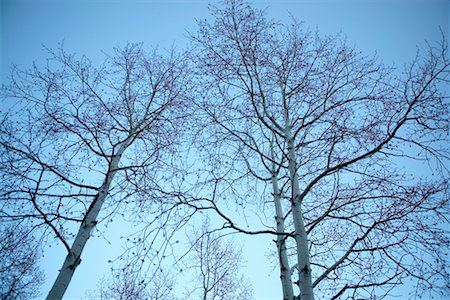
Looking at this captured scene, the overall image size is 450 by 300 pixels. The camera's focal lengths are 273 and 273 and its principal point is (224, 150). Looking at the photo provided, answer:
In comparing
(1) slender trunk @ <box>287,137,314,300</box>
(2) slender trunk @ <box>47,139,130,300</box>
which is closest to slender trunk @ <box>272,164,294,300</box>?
(1) slender trunk @ <box>287,137,314,300</box>

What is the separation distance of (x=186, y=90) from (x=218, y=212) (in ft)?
11.1

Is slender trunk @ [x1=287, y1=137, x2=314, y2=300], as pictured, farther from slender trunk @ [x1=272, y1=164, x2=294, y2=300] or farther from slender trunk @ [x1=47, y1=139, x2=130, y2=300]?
slender trunk @ [x1=47, y1=139, x2=130, y2=300]

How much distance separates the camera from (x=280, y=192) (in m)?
5.32

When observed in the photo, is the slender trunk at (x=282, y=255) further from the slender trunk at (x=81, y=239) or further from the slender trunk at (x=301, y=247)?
the slender trunk at (x=81, y=239)

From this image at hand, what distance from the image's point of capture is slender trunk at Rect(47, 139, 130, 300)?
368 cm

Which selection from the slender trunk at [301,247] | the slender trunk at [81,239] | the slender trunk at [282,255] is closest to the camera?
the slender trunk at [301,247]

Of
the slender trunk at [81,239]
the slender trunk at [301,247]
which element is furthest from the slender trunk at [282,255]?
the slender trunk at [81,239]

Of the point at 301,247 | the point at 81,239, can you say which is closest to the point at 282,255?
the point at 301,247

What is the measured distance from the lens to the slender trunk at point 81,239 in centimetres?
368

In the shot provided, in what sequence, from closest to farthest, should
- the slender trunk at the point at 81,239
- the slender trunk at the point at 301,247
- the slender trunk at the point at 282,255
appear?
the slender trunk at the point at 301,247
the slender trunk at the point at 81,239
the slender trunk at the point at 282,255

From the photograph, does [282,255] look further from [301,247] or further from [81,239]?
[81,239]

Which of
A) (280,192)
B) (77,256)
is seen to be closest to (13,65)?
(77,256)

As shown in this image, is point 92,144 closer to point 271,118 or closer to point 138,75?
point 138,75

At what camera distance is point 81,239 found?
420cm
